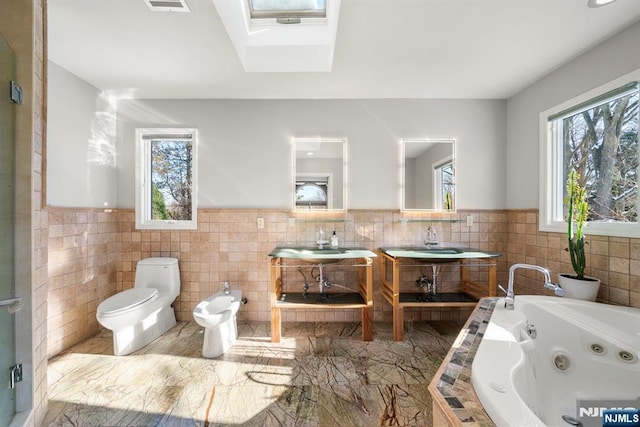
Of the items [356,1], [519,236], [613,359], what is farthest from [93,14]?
[519,236]

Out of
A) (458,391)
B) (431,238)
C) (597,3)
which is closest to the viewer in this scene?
(458,391)

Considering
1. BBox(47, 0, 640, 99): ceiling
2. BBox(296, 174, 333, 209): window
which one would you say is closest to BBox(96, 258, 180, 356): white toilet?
BBox(296, 174, 333, 209): window

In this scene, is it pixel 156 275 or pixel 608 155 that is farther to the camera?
pixel 156 275

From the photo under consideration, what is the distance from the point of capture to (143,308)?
2.05 metres

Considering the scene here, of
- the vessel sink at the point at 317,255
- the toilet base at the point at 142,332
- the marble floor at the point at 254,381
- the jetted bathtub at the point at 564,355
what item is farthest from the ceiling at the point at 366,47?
the marble floor at the point at 254,381

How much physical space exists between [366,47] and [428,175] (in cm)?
144

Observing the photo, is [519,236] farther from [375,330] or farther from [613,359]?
[375,330]

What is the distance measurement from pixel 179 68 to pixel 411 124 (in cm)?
223

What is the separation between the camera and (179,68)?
6.72ft

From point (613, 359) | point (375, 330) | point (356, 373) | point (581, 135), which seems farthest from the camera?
point (375, 330)

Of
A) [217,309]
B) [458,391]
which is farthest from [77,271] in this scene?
[458,391]

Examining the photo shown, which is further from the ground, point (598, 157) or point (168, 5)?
point (168, 5)

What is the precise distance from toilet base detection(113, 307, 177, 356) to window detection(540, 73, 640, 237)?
359cm

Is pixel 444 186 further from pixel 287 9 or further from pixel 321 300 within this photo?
pixel 287 9
